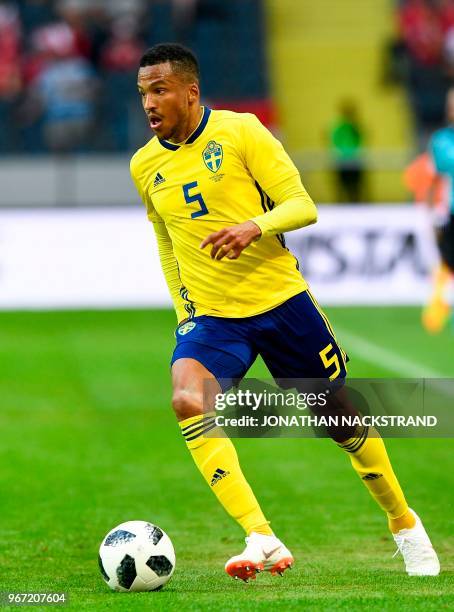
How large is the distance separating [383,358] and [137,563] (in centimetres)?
874

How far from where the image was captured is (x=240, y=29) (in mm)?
26109

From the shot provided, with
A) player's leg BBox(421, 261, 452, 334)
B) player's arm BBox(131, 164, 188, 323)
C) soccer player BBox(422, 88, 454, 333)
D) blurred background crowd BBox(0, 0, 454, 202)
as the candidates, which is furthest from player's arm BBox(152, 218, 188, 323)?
blurred background crowd BBox(0, 0, 454, 202)

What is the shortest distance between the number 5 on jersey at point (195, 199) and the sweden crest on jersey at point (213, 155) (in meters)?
0.10

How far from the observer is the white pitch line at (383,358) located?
41.6ft

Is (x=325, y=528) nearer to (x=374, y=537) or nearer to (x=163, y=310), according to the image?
(x=374, y=537)

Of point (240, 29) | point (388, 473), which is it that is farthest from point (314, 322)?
point (240, 29)

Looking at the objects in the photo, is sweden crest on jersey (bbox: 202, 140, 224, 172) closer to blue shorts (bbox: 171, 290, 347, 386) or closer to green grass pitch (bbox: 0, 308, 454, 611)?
blue shorts (bbox: 171, 290, 347, 386)

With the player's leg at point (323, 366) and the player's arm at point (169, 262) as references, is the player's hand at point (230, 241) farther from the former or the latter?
the player's arm at point (169, 262)

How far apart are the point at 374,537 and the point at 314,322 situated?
1.56 metres

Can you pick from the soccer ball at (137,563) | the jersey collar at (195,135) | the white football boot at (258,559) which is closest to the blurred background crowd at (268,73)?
the jersey collar at (195,135)

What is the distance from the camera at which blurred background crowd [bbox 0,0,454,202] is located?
22969 mm

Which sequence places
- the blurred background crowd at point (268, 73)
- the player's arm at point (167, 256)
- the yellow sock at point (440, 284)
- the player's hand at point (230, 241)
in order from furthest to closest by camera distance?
the blurred background crowd at point (268, 73)
the yellow sock at point (440, 284)
the player's arm at point (167, 256)
the player's hand at point (230, 241)

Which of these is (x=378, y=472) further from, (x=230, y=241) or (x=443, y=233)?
(x=443, y=233)

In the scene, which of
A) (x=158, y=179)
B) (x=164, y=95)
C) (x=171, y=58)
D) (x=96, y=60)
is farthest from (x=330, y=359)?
(x=96, y=60)
